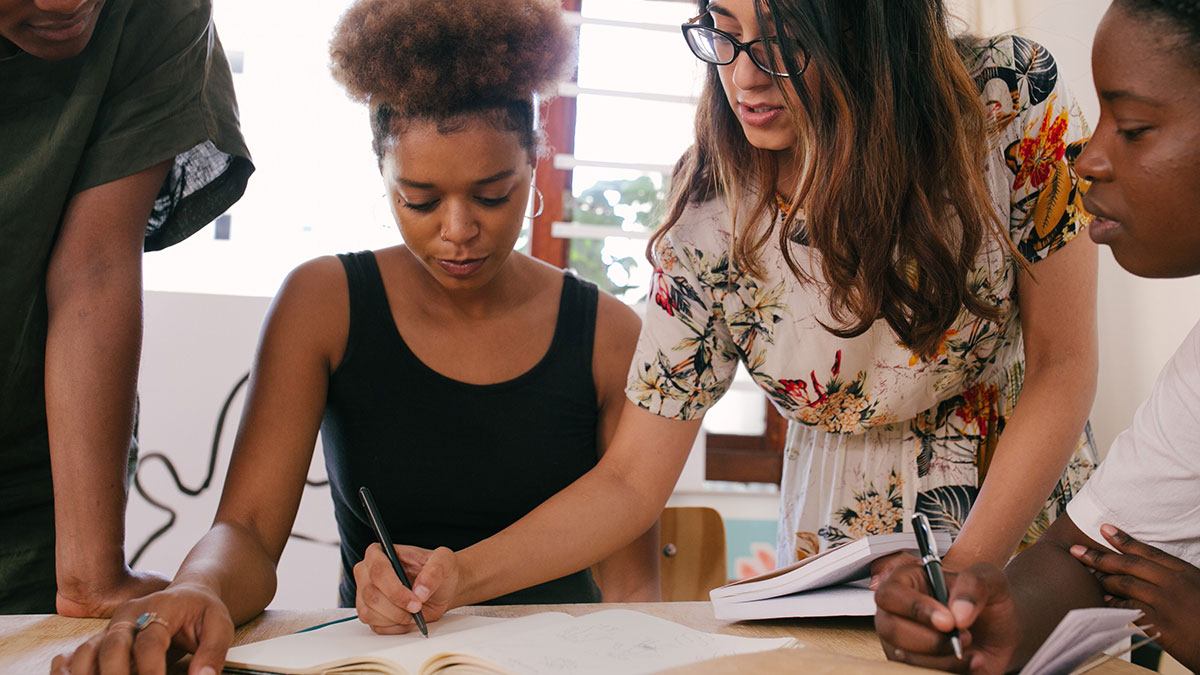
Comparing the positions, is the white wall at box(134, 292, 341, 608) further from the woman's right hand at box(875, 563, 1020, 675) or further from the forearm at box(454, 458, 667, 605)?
the woman's right hand at box(875, 563, 1020, 675)

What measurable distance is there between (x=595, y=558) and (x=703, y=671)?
0.51 metres

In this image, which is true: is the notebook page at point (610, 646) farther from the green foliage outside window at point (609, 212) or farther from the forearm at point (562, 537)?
the green foliage outside window at point (609, 212)

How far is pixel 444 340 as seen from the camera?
142 cm

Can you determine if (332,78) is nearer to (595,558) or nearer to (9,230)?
(9,230)

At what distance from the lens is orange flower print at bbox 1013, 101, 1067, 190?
41.9 inches

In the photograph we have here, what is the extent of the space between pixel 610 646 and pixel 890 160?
0.56 meters

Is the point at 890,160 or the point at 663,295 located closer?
the point at 890,160

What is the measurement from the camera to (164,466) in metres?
2.22

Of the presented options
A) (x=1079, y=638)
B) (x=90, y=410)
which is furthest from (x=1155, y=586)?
(x=90, y=410)

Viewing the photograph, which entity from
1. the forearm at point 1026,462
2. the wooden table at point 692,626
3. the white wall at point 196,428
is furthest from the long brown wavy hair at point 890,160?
the white wall at point 196,428

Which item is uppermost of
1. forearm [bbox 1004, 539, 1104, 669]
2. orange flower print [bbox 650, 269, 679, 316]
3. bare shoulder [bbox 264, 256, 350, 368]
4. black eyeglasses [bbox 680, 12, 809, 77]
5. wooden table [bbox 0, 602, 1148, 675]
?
black eyeglasses [bbox 680, 12, 809, 77]

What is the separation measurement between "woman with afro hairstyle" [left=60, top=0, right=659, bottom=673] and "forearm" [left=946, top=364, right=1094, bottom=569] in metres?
0.48

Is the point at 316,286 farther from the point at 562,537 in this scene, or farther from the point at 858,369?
the point at 858,369

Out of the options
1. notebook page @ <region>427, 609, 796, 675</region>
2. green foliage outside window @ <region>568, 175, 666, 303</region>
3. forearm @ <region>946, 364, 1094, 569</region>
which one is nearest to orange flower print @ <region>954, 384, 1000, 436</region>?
forearm @ <region>946, 364, 1094, 569</region>
